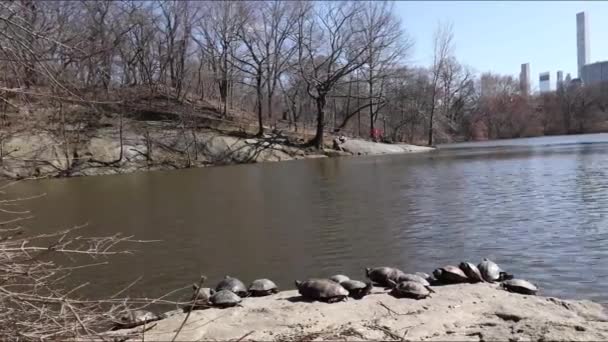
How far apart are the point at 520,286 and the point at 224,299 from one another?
393 centimetres

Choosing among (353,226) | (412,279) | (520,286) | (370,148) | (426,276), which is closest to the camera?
(520,286)

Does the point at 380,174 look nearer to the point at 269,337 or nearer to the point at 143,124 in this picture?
the point at 269,337

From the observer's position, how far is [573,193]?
51.5ft

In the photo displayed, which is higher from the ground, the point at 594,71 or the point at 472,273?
the point at 594,71

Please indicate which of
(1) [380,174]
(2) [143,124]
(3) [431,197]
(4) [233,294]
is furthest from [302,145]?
(4) [233,294]

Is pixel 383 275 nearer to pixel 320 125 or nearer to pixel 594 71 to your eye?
pixel 320 125

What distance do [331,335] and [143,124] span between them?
38.6 metres

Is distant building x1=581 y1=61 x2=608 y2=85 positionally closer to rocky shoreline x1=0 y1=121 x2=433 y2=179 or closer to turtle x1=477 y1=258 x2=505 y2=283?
rocky shoreline x1=0 y1=121 x2=433 y2=179

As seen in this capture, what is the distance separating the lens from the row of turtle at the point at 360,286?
6914mm

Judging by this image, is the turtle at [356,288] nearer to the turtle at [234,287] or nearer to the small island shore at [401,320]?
the small island shore at [401,320]

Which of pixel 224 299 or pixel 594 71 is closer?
pixel 224 299

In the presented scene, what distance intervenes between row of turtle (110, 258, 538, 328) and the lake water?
59 centimetres

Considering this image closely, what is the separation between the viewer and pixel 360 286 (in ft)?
23.4

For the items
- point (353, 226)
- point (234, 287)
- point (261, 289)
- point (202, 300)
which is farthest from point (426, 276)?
point (353, 226)
